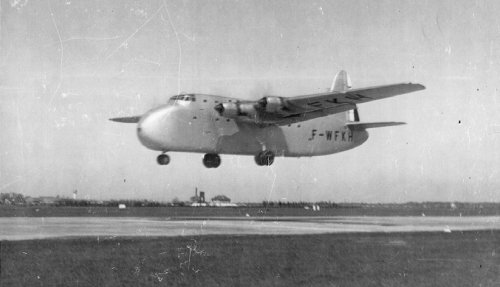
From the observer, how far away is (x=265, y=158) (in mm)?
38000

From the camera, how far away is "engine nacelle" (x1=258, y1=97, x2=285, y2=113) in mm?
34188

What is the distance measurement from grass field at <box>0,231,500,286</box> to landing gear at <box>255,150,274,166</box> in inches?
656

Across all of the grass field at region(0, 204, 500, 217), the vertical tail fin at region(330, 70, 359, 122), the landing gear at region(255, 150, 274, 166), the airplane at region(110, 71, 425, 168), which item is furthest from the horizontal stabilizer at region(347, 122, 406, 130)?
the grass field at region(0, 204, 500, 217)

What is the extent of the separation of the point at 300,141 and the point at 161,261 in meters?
25.7

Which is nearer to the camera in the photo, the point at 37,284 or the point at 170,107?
the point at 37,284

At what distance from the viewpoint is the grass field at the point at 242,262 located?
43.5 ft

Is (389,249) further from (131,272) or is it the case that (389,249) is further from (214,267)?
(131,272)

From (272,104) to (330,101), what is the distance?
11.1 ft

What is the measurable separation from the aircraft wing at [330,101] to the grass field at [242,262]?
37.2ft

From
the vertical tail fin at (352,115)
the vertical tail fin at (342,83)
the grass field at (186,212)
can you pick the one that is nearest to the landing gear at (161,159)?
the grass field at (186,212)

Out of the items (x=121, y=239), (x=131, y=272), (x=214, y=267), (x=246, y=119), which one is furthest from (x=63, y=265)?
(x=246, y=119)

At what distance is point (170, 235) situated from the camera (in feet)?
70.8

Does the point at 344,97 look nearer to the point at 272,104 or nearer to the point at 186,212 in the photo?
the point at 272,104

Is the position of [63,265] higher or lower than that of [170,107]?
lower
